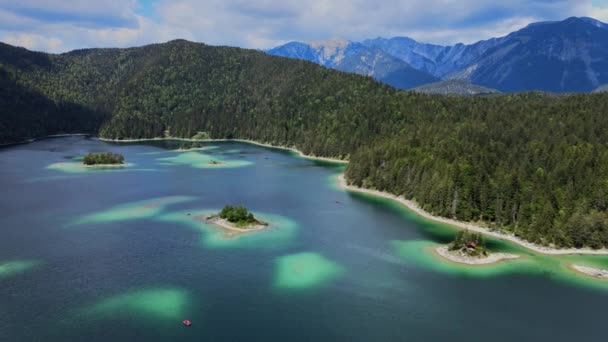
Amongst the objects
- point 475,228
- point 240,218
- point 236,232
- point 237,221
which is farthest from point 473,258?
point 237,221

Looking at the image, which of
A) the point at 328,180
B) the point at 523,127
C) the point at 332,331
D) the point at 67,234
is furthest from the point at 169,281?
the point at 523,127

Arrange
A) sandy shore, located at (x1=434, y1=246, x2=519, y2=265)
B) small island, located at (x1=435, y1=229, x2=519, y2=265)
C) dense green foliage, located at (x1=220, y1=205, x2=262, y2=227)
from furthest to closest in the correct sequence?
dense green foliage, located at (x1=220, y1=205, x2=262, y2=227) < small island, located at (x1=435, y1=229, x2=519, y2=265) < sandy shore, located at (x1=434, y1=246, x2=519, y2=265)

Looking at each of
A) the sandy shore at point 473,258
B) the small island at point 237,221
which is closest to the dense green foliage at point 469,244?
the sandy shore at point 473,258

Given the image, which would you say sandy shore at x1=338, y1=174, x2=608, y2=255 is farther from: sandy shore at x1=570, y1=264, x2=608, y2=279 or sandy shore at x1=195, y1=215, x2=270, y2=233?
sandy shore at x1=195, y1=215, x2=270, y2=233

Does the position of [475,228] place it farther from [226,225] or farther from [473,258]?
[226,225]

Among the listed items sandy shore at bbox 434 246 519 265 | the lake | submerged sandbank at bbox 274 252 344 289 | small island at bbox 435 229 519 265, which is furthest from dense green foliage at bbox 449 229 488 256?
submerged sandbank at bbox 274 252 344 289

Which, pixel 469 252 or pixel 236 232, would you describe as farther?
pixel 236 232
